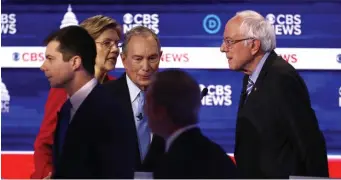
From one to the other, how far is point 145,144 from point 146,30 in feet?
1.58

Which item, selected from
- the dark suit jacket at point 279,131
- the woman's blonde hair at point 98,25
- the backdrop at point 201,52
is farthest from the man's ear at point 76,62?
the backdrop at point 201,52

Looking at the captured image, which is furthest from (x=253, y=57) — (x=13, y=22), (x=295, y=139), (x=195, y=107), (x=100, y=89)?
(x=13, y=22)

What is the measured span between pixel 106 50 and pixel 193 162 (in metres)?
1.38

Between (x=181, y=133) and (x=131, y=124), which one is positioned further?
(x=131, y=124)

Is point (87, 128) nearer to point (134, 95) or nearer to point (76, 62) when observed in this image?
point (76, 62)

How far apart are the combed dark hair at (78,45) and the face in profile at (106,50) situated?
1.65ft

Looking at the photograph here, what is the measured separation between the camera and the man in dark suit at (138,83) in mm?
3061

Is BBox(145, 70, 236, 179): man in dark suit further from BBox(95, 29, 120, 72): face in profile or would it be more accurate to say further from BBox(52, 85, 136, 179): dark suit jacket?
BBox(95, 29, 120, 72): face in profile

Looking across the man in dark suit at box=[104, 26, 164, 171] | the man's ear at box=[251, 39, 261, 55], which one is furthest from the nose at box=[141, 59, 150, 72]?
the man's ear at box=[251, 39, 261, 55]

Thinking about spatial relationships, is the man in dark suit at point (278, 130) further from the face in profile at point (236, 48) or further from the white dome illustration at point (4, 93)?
the white dome illustration at point (4, 93)

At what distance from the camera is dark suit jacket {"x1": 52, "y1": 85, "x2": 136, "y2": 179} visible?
248 centimetres

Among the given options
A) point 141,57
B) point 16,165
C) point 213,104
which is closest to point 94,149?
point 141,57

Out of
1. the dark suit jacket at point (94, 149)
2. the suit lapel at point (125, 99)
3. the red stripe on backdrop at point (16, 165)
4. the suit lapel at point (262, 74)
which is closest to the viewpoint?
the dark suit jacket at point (94, 149)

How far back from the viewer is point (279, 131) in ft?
10.1
